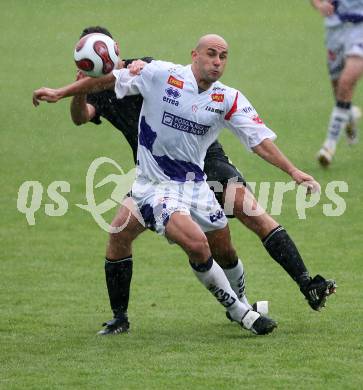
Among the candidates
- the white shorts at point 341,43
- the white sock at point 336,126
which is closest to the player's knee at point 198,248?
the white sock at point 336,126

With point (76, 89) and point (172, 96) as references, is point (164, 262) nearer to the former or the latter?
point (172, 96)

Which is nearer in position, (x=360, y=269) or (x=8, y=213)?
(x=360, y=269)

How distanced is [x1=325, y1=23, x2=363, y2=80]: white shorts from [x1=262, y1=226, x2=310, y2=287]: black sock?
7001mm

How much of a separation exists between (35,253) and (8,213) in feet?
6.79

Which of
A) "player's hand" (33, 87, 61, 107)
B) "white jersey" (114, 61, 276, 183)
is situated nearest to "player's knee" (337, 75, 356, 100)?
"white jersey" (114, 61, 276, 183)

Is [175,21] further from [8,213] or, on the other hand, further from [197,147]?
[197,147]

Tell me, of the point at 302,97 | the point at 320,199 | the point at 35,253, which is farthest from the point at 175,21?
the point at 35,253

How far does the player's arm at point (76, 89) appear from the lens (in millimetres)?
8312

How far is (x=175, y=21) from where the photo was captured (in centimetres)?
2830

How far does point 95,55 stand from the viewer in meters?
8.48

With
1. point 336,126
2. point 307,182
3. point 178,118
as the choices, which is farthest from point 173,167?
point 336,126

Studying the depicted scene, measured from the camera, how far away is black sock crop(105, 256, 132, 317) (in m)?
8.98

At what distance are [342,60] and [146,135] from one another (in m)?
7.94

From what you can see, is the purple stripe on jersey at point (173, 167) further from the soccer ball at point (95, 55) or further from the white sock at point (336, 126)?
the white sock at point (336, 126)
